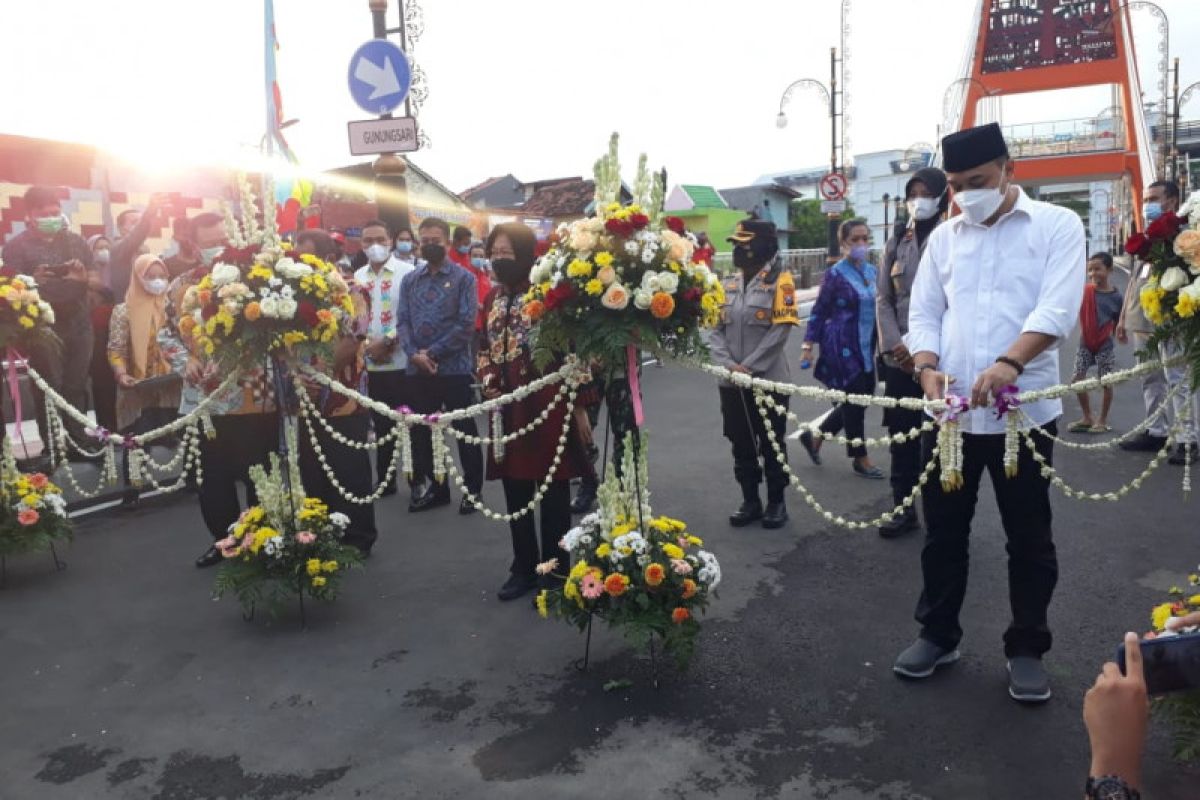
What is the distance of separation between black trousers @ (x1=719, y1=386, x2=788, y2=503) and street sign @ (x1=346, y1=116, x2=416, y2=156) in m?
4.85

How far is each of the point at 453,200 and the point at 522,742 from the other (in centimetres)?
3476

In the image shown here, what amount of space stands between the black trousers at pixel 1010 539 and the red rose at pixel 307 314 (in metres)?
3.22

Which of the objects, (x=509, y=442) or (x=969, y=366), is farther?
(x=509, y=442)

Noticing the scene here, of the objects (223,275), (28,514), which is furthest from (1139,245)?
(28,514)

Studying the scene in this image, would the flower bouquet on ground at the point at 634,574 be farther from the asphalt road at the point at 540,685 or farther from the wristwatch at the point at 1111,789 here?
the wristwatch at the point at 1111,789

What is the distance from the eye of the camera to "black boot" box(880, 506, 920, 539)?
19.3 ft

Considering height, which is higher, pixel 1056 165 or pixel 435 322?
pixel 1056 165

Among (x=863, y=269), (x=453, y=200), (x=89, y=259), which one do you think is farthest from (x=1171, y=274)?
(x=453, y=200)

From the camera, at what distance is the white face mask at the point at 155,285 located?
7246mm

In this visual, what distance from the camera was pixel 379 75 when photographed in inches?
377

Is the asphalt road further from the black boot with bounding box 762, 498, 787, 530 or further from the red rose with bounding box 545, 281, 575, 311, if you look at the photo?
the red rose with bounding box 545, 281, 575, 311

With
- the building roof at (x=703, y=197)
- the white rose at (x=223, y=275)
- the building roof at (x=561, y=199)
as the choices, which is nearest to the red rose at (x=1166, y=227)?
the white rose at (x=223, y=275)

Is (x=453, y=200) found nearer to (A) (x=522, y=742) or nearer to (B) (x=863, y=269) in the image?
(B) (x=863, y=269)

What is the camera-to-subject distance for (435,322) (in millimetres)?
6922
